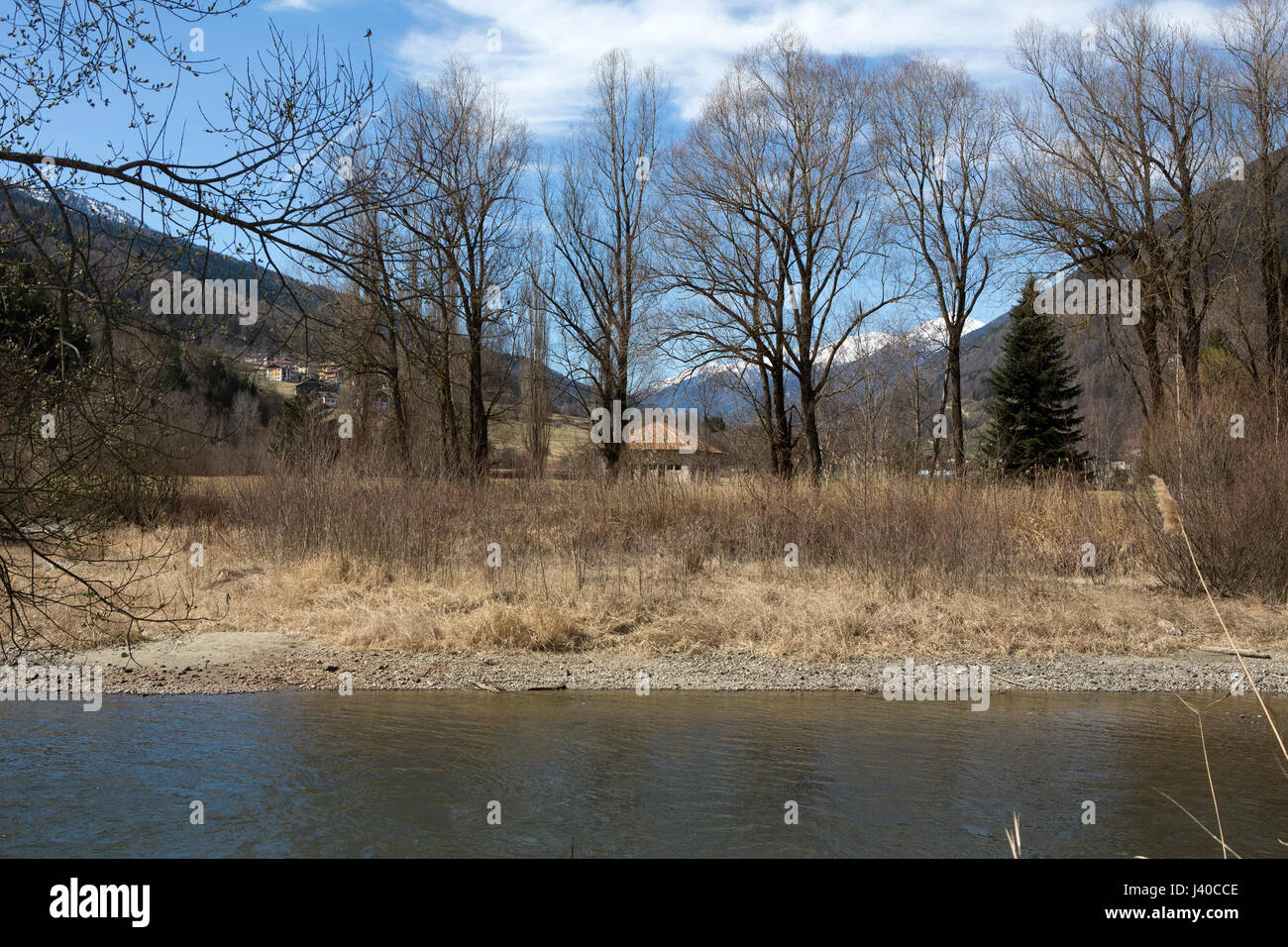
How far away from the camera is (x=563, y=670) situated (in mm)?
12188

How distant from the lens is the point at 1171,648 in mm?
13227

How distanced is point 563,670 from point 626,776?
400 centimetres

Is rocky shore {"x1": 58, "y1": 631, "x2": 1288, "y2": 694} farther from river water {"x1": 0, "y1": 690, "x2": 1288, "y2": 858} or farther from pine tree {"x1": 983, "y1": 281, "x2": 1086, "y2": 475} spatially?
pine tree {"x1": 983, "y1": 281, "x2": 1086, "y2": 475}

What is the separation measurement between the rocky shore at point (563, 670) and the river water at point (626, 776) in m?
0.42

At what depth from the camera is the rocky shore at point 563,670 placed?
1158 centimetres

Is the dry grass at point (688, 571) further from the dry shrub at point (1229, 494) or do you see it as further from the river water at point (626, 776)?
the river water at point (626, 776)

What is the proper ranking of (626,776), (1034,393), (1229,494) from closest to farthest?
(626,776) < (1229,494) < (1034,393)

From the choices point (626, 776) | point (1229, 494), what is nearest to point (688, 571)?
point (626, 776)

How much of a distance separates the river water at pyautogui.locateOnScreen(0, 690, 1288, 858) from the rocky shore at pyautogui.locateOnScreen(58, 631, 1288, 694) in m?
0.42

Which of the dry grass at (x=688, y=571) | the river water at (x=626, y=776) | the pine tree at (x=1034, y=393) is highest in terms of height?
the pine tree at (x=1034, y=393)

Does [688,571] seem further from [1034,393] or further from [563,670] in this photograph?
[1034,393]

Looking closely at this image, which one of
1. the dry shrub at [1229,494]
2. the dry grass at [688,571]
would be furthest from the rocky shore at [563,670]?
the dry shrub at [1229,494]

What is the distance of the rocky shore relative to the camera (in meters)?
11.6
